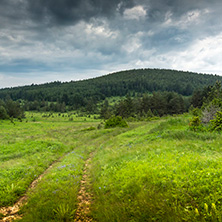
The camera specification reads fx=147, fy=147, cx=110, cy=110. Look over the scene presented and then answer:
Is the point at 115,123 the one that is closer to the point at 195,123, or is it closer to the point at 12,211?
the point at 195,123

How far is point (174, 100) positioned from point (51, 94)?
15405 centimetres

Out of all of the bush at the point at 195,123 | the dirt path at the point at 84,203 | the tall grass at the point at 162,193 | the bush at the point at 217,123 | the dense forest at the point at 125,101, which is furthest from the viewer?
the dense forest at the point at 125,101

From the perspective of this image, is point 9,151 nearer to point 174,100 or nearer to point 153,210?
point 153,210

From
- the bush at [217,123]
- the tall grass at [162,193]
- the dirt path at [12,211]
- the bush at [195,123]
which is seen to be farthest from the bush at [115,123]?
the dirt path at [12,211]

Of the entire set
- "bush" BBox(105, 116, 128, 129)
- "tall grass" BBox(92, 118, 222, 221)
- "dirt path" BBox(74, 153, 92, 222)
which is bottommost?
"bush" BBox(105, 116, 128, 129)

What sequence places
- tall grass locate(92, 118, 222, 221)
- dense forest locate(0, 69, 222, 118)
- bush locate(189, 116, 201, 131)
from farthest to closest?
dense forest locate(0, 69, 222, 118), bush locate(189, 116, 201, 131), tall grass locate(92, 118, 222, 221)

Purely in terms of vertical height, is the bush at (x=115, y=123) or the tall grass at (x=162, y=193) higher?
the tall grass at (x=162, y=193)

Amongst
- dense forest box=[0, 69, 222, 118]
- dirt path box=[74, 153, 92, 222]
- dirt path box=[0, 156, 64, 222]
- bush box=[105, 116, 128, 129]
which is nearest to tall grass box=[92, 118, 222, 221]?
dirt path box=[74, 153, 92, 222]

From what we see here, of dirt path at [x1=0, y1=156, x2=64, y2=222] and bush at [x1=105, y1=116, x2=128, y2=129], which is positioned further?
bush at [x1=105, y1=116, x2=128, y2=129]

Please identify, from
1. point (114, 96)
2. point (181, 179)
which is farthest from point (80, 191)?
point (114, 96)

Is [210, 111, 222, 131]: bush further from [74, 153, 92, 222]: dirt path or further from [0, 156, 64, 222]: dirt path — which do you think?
[0, 156, 64, 222]: dirt path

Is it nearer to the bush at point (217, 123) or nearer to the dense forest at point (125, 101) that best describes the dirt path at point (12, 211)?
the bush at point (217, 123)

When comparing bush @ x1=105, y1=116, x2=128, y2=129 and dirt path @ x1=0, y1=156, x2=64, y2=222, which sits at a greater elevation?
dirt path @ x1=0, y1=156, x2=64, y2=222

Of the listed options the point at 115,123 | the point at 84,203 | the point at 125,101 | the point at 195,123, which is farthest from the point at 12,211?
the point at 125,101
